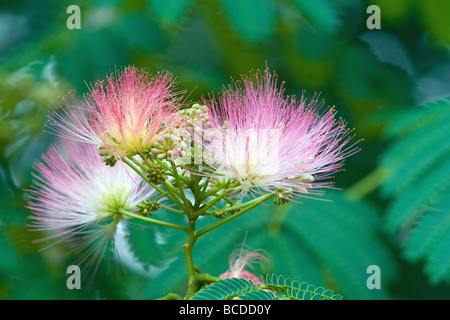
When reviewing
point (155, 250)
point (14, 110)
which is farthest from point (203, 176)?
point (14, 110)

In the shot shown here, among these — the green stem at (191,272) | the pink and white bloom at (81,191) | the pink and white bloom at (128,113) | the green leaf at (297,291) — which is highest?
the pink and white bloom at (128,113)

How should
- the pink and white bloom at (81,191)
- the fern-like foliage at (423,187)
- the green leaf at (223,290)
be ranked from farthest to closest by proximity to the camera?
the fern-like foliage at (423,187)
the pink and white bloom at (81,191)
the green leaf at (223,290)

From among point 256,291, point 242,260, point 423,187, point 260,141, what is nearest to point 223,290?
point 256,291

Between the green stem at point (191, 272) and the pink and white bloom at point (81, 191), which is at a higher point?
the pink and white bloom at point (81, 191)

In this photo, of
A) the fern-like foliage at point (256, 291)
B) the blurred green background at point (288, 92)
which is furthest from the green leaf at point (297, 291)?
the blurred green background at point (288, 92)

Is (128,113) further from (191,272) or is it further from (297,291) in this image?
(297,291)

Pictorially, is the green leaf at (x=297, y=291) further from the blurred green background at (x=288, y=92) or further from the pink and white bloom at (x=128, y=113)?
the blurred green background at (x=288, y=92)
